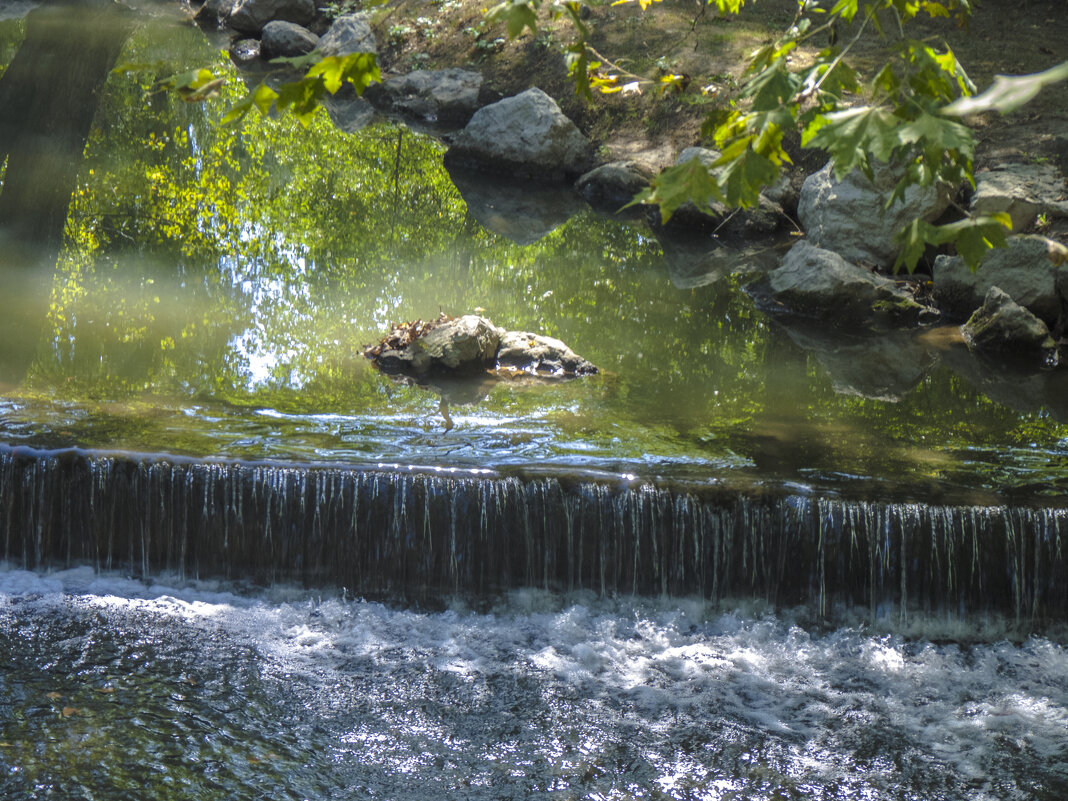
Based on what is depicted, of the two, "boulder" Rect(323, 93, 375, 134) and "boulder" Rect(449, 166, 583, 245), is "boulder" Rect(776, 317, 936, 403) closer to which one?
"boulder" Rect(449, 166, 583, 245)

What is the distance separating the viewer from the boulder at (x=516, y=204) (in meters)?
12.0

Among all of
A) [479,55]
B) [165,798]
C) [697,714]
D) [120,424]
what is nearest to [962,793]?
[697,714]

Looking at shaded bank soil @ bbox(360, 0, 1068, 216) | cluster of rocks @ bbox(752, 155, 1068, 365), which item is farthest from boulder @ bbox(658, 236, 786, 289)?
shaded bank soil @ bbox(360, 0, 1068, 216)

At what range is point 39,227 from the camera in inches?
403

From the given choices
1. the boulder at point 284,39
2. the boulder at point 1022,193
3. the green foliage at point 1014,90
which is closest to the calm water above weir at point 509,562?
the boulder at point 1022,193

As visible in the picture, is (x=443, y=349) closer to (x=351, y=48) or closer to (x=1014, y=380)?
(x=1014, y=380)

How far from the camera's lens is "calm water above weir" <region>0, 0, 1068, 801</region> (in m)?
4.47

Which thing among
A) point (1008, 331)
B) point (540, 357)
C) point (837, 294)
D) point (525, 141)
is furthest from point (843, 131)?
point (525, 141)

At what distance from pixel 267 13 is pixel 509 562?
1792 cm

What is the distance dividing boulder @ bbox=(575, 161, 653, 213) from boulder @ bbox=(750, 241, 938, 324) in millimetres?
3992

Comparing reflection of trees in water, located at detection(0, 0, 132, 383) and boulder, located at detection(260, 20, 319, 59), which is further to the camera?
boulder, located at detection(260, 20, 319, 59)

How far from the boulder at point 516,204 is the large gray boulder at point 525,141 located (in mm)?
267

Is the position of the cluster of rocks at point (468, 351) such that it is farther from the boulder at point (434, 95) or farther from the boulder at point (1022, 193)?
the boulder at point (434, 95)

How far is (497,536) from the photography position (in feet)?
19.4
